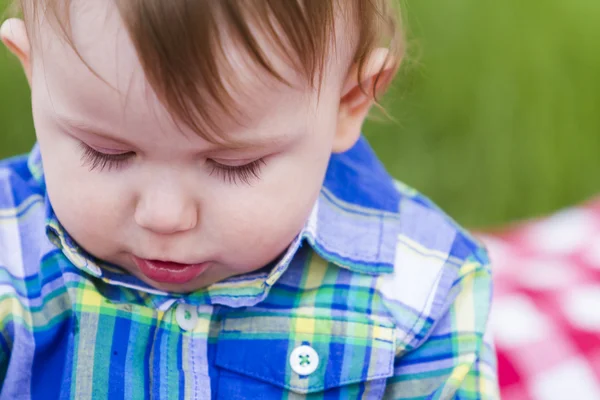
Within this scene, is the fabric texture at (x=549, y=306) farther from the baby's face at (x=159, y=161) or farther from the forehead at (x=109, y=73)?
the forehead at (x=109, y=73)

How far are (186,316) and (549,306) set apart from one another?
2.33ft

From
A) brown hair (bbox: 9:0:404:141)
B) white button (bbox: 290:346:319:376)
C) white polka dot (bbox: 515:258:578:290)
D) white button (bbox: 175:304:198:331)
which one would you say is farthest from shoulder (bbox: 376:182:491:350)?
white polka dot (bbox: 515:258:578:290)

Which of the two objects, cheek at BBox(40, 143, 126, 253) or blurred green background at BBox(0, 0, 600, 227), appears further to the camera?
blurred green background at BBox(0, 0, 600, 227)

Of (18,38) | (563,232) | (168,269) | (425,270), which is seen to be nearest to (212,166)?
(168,269)

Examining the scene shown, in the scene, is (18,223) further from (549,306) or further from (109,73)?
(549,306)

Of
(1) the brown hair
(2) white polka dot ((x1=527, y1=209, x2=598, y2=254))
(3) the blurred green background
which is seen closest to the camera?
(1) the brown hair

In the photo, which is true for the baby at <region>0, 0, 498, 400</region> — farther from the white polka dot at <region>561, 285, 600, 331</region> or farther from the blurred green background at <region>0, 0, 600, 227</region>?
the blurred green background at <region>0, 0, 600, 227</region>

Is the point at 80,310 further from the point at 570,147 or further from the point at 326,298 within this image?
the point at 570,147

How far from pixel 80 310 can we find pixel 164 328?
94 millimetres

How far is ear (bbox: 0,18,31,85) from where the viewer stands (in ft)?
2.98

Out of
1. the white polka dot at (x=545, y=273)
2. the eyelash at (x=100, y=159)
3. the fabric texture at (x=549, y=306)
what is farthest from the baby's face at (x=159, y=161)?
the white polka dot at (x=545, y=273)

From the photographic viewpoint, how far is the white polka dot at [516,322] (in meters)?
1.42

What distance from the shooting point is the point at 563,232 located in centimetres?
169

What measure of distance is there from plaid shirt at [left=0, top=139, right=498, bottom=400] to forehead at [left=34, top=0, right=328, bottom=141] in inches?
8.3
